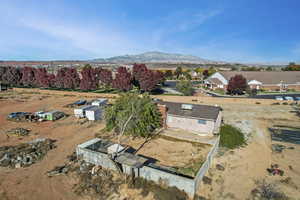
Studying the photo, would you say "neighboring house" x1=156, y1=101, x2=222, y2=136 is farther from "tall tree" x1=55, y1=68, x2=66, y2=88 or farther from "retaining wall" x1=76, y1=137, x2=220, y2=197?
"tall tree" x1=55, y1=68, x2=66, y2=88

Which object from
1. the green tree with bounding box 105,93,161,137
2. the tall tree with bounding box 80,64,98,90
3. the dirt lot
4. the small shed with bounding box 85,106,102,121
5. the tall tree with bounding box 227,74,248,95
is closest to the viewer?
the dirt lot

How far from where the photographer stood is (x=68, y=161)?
54.1 feet

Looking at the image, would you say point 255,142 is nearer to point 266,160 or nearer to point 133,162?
point 266,160

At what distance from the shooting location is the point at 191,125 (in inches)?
918

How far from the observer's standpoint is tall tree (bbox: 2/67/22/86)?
207ft

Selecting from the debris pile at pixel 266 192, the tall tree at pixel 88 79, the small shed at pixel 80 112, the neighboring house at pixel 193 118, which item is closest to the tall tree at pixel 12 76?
the tall tree at pixel 88 79

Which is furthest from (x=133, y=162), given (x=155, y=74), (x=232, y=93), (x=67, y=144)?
(x=232, y=93)

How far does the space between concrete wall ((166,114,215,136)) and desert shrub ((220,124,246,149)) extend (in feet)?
5.80

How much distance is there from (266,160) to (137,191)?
13.7 meters

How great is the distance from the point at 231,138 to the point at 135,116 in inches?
502

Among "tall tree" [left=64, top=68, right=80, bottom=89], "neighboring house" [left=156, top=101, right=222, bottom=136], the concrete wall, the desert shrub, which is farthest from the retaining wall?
"tall tree" [left=64, top=68, right=80, bottom=89]

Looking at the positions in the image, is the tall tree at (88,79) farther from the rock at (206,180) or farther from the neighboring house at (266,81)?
the rock at (206,180)

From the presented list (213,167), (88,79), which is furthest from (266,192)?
(88,79)

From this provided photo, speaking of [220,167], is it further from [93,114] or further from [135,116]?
[93,114]
